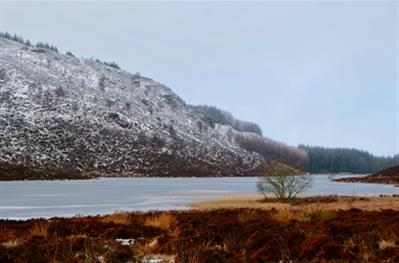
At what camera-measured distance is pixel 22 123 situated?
6747 inches

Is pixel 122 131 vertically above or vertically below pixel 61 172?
above

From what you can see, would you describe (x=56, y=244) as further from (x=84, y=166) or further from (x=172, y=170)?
(x=172, y=170)

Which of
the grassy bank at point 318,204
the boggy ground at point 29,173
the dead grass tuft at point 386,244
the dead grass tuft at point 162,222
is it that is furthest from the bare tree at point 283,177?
the boggy ground at point 29,173

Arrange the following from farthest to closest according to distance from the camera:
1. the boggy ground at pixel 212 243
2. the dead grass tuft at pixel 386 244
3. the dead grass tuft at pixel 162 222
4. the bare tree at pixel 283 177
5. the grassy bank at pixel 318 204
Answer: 1. the bare tree at pixel 283 177
2. the grassy bank at pixel 318 204
3. the dead grass tuft at pixel 162 222
4. the dead grass tuft at pixel 386 244
5. the boggy ground at pixel 212 243

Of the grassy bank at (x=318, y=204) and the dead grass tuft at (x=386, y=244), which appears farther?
the grassy bank at (x=318, y=204)

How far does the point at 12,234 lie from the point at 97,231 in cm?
271

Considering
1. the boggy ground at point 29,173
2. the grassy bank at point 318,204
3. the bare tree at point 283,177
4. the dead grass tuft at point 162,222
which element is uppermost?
the boggy ground at point 29,173

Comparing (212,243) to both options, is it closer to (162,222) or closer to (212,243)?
(212,243)

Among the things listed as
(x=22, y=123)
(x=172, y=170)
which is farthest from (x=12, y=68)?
(x=172, y=170)

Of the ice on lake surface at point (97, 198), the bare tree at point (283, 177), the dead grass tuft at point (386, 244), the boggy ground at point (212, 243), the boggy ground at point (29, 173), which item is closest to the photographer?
the boggy ground at point (212, 243)

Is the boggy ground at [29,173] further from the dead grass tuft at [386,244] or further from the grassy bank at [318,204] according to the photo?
the dead grass tuft at [386,244]

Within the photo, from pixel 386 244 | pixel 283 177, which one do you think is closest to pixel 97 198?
pixel 283 177

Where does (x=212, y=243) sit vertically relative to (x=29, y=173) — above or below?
below

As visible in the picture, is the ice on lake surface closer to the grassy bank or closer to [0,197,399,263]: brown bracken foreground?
the grassy bank
